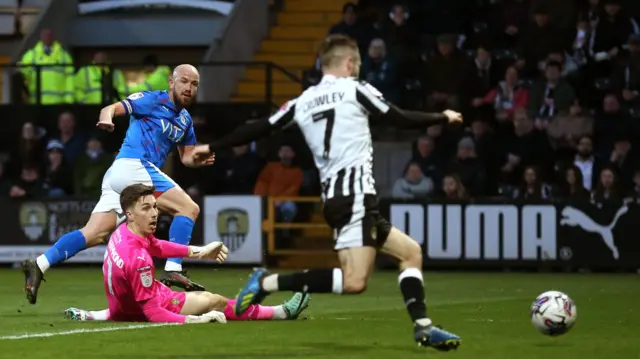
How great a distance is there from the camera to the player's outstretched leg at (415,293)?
30.0 feet

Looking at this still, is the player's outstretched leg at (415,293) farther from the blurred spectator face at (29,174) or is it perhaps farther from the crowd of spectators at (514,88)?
the blurred spectator face at (29,174)

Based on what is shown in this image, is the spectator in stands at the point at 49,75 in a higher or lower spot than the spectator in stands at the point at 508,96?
higher

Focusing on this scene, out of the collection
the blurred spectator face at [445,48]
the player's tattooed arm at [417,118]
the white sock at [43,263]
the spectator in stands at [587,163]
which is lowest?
the white sock at [43,263]

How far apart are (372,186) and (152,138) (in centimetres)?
414

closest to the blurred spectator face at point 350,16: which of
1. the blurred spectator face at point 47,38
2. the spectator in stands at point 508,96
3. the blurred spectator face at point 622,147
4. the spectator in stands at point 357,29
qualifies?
the spectator in stands at point 357,29

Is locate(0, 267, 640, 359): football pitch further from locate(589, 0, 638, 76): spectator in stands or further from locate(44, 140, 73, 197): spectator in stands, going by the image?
locate(589, 0, 638, 76): spectator in stands

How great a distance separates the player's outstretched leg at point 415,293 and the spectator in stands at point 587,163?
36.3ft

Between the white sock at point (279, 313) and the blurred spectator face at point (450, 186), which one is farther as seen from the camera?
the blurred spectator face at point (450, 186)

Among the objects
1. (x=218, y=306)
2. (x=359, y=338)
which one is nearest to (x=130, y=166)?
(x=218, y=306)

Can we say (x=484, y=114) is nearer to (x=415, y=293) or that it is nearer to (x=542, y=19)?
(x=542, y=19)

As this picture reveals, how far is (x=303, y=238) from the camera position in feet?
70.3

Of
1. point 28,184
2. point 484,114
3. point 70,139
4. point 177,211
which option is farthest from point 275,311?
point 70,139

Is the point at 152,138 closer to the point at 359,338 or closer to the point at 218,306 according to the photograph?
the point at 218,306

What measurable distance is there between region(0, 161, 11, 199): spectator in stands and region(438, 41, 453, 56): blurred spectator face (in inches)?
265
